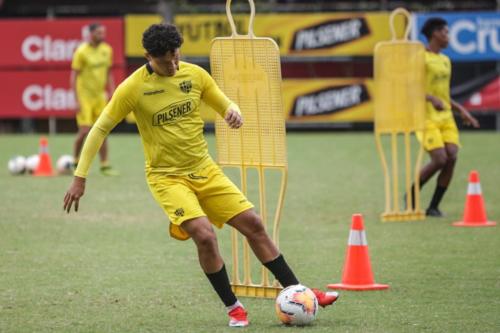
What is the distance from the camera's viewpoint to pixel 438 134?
1398cm

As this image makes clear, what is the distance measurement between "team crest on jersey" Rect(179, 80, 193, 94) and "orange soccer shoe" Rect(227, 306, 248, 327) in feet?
4.73

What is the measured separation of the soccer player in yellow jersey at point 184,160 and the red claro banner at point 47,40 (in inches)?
755

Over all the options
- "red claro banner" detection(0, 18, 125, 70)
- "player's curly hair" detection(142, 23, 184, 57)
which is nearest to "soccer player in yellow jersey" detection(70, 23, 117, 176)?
"red claro banner" detection(0, 18, 125, 70)

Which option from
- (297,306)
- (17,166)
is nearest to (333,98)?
(17,166)

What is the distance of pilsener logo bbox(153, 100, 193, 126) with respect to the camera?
8008 mm

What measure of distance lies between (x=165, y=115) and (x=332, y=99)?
18755 millimetres

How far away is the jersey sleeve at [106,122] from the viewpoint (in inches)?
313

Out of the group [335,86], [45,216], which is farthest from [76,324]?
[335,86]

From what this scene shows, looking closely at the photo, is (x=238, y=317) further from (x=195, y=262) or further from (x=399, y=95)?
(x=399, y=95)

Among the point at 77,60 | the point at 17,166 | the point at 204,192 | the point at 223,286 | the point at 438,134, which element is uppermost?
the point at 77,60

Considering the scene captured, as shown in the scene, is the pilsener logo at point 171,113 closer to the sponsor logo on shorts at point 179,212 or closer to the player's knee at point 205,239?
the sponsor logo on shorts at point 179,212

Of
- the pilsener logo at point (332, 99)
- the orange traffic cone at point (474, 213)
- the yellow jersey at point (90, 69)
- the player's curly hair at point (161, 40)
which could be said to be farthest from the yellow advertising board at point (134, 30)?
the player's curly hair at point (161, 40)

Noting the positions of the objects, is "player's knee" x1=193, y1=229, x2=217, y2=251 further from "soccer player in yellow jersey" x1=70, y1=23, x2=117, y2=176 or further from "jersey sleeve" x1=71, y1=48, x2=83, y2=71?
"jersey sleeve" x1=71, y1=48, x2=83, y2=71

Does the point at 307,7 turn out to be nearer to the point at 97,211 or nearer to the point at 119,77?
the point at 119,77
